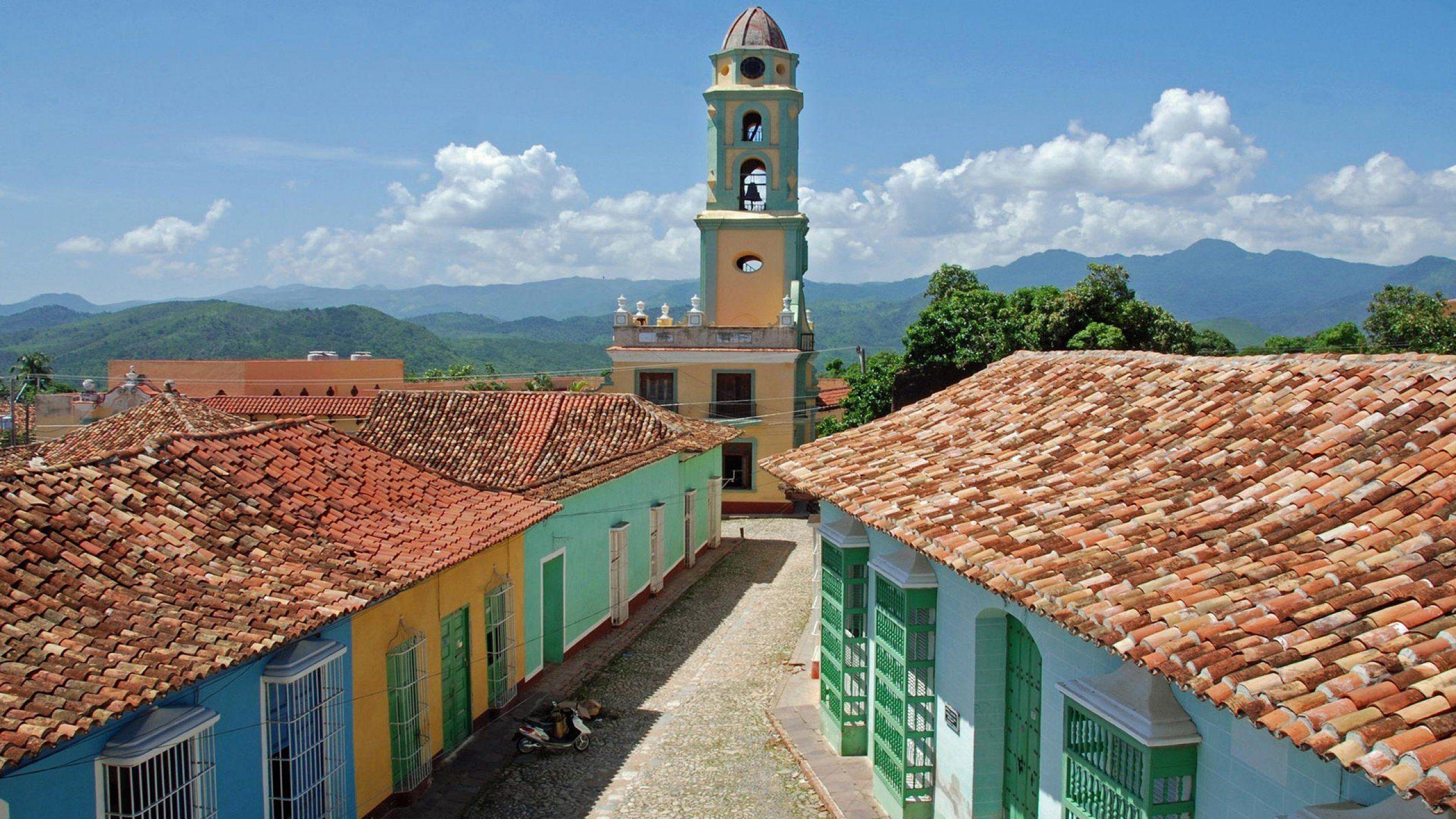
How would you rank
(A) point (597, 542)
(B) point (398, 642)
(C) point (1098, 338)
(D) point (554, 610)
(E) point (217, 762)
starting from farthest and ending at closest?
(C) point (1098, 338), (A) point (597, 542), (D) point (554, 610), (B) point (398, 642), (E) point (217, 762)

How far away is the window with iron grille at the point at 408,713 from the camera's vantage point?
9.27 meters

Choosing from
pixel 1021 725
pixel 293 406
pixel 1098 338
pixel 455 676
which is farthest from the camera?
pixel 293 406

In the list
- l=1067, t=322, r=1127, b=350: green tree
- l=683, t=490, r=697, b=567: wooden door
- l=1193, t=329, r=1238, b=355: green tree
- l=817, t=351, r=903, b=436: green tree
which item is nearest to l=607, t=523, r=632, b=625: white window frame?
l=683, t=490, r=697, b=567: wooden door

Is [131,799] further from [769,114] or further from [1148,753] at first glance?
[769,114]

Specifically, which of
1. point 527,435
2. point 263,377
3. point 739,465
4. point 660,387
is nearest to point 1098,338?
point 739,465

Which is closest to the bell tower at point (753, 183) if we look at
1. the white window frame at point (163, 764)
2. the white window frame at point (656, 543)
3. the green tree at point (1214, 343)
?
the white window frame at point (656, 543)

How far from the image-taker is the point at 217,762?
688 cm

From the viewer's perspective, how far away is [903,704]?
27.8 ft

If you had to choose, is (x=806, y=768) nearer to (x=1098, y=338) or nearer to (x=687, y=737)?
(x=687, y=737)

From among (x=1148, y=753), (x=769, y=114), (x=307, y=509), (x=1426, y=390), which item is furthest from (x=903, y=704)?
(x=769, y=114)

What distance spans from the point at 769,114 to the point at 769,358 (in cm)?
649

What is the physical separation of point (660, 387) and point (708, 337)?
1.71 metres

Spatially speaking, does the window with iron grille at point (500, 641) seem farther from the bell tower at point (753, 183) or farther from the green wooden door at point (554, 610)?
the bell tower at point (753, 183)

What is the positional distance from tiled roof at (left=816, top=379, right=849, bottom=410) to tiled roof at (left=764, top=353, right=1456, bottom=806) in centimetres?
2119
